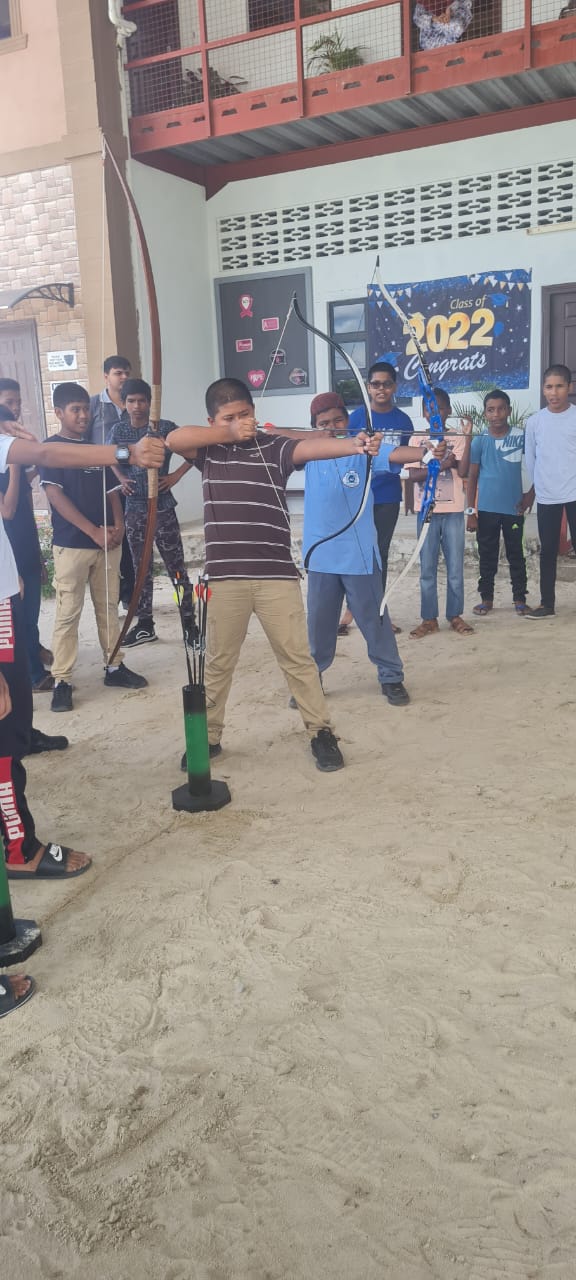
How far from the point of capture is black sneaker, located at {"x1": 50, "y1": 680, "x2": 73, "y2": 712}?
14.9 ft

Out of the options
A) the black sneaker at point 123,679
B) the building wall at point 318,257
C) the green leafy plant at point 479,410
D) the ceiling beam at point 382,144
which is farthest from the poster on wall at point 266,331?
the black sneaker at point 123,679

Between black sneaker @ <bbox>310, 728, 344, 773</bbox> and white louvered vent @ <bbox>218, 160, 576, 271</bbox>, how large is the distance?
6.17 m

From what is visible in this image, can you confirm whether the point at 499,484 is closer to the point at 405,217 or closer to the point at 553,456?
the point at 553,456

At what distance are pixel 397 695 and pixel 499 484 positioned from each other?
2005 mm

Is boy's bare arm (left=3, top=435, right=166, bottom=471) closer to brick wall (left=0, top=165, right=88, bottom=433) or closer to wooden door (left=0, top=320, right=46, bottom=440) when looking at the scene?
brick wall (left=0, top=165, right=88, bottom=433)

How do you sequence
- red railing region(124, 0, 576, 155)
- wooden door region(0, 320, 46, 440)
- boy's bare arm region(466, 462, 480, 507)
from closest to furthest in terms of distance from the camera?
boy's bare arm region(466, 462, 480, 507) → red railing region(124, 0, 576, 155) → wooden door region(0, 320, 46, 440)

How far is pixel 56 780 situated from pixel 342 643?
241cm

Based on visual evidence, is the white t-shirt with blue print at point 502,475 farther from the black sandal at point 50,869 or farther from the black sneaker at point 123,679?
the black sandal at point 50,869

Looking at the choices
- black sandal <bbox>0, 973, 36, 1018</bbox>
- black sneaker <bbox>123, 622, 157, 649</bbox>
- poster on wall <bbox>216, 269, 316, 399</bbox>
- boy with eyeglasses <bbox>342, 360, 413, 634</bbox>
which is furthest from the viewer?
poster on wall <bbox>216, 269, 316, 399</bbox>

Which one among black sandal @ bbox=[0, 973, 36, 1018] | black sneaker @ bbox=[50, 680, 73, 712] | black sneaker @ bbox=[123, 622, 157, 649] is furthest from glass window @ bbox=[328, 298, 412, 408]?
black sandal @ bbox=[0, 973, 36, 1018]

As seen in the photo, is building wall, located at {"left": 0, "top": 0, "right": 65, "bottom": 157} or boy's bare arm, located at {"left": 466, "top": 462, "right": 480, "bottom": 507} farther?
building wall, located at {"left": 0, "top": 0, "right": 65, "bottom": 157}

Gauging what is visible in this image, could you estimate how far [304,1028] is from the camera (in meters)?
2.07

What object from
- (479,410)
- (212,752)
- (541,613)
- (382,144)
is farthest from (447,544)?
(382,144)

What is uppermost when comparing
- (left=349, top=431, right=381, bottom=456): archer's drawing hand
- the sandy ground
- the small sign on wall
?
the small sign on wall
